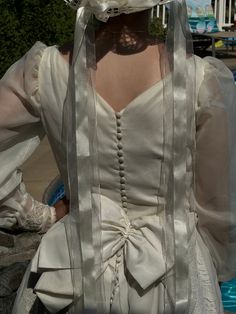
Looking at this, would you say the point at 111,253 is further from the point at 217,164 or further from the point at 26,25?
the point at 26,25

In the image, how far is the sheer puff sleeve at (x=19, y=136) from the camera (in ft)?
5.19

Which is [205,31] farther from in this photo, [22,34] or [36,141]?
[36,141]

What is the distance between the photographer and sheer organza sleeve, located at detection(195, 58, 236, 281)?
4.99 ft


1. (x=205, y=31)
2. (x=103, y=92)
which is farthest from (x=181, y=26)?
(x=205, y=31)

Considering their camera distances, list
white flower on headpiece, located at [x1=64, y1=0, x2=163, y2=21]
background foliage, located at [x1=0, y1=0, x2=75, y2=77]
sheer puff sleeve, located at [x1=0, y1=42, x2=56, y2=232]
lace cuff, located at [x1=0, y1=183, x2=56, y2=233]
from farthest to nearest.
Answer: background foliage, located at [x1=0, y1=0, x2=75, y2=77] → lace cuff, located at [x1=0, y1=183, x2=56, y2=233] → sheer puff sleeve, located at [x1=0, y1=42, x2=56, y2=232] → white flower on headpiece, located at [x1=64, y1=0, x2=163, y2=21]

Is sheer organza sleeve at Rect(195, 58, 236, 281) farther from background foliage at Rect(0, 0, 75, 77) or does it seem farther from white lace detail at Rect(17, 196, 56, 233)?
background foliage at Rect(0, 0, 75, 77)

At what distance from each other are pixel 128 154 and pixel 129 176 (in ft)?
0.20

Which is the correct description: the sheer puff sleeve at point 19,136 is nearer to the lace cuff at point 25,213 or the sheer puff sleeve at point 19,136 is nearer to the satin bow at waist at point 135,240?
the lace cuff at point 25,213

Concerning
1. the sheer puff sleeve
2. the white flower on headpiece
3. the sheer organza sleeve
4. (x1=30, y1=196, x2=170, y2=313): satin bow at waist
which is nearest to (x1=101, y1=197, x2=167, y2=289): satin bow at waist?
(x1=30, y1=196, x2=170, y2=313): satin bow at waist

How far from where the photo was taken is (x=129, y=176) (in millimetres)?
1558

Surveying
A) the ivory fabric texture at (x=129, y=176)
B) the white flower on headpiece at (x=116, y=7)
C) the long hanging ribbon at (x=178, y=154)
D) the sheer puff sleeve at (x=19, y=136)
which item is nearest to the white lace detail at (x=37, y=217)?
the sheer puff sleeve at (x=19, y=136)

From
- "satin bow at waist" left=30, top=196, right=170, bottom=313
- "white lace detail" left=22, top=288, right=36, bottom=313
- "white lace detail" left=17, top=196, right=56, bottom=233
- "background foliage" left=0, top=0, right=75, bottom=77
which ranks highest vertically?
"satin bow at waist" left=30, top=196, right=170, bottom=313

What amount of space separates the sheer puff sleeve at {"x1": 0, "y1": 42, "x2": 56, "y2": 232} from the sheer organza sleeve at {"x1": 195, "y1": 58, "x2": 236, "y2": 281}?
0.44 m

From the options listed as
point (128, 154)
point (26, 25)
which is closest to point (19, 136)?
point (128, 154)
